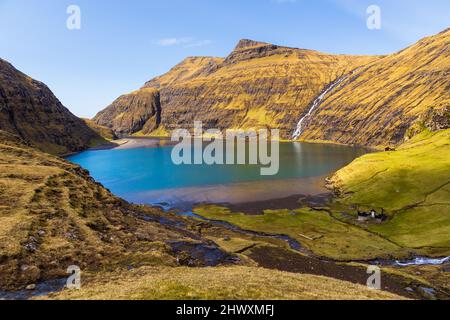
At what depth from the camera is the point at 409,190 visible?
100m

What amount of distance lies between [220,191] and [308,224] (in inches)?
1732

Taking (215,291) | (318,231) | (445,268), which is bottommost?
(445,268)

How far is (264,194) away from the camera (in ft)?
388

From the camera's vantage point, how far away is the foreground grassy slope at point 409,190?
3054 inches

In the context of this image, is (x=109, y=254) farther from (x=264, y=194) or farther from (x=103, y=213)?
(x=264, y=194)

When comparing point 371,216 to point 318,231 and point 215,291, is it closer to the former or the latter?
point 318,231

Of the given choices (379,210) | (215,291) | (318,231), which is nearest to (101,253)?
(215,291)

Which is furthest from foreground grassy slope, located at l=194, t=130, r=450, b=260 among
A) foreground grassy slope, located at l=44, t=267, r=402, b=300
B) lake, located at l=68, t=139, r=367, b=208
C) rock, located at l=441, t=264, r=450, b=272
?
foreground grassy slope, located at l=44, t=267, r=402, b=300

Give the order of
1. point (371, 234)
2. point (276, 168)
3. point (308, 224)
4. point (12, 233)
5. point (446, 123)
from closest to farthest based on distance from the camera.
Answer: point (12, 233) < point (371, 234) < point (308, 224) < point (446, 123) < point (276, 168)

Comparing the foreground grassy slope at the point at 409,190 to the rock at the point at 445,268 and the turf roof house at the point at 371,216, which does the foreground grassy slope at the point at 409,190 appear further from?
the rock at the point at 445,268

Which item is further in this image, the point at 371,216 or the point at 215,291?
the point at 371,216

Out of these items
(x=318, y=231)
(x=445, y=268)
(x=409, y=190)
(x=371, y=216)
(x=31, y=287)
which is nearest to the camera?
(x=31, y=287)
